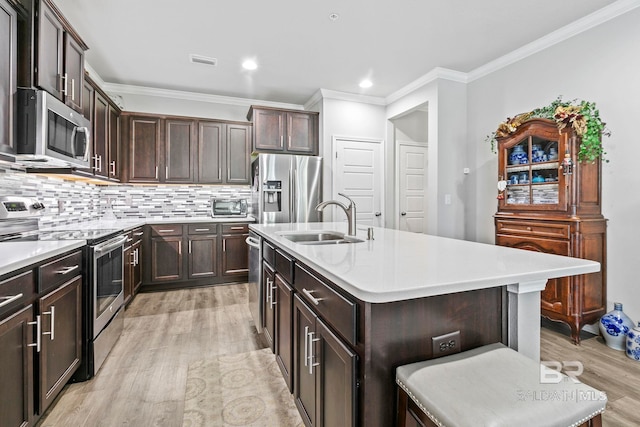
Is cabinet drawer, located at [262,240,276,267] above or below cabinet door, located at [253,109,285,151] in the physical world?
below

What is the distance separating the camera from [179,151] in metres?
4.44

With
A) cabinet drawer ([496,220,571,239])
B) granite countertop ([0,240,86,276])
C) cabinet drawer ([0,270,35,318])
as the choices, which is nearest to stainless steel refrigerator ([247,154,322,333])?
cabinet drawer ([496,220,571,239])

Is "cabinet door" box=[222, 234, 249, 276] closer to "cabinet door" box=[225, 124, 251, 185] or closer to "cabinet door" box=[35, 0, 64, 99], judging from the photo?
"cabinet door" box=[225, 124, 251, 185]

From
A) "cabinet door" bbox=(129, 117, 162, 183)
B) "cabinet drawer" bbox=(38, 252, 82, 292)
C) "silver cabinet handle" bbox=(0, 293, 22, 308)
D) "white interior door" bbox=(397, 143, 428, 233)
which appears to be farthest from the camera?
"white interior door" bbox=(397, 143, 428, 233)

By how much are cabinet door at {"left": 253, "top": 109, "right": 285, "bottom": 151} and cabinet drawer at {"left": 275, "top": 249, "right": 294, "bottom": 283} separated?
290cm

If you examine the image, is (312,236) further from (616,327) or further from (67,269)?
(616,327)

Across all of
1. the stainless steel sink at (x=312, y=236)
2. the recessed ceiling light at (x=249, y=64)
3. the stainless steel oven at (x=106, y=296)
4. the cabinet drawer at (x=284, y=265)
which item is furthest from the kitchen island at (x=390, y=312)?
the recessed ceiling light at (x=249, y=64)

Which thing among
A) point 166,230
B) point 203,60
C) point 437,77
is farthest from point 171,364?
point 437,77

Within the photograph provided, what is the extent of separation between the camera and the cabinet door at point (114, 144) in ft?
12.6

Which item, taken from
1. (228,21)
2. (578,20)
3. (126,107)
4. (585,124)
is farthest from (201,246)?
(578,20)

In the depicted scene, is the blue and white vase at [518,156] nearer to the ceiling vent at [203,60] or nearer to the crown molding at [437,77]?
the crown molding at [437,77]

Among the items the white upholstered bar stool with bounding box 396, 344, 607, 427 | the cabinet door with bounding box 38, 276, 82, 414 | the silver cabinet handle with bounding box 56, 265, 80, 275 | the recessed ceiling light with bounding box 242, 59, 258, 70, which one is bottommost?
the cabinet door with bounding box 38, 276, 82, 414

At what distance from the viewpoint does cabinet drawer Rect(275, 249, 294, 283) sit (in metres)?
1.70

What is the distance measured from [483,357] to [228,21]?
322 cm
